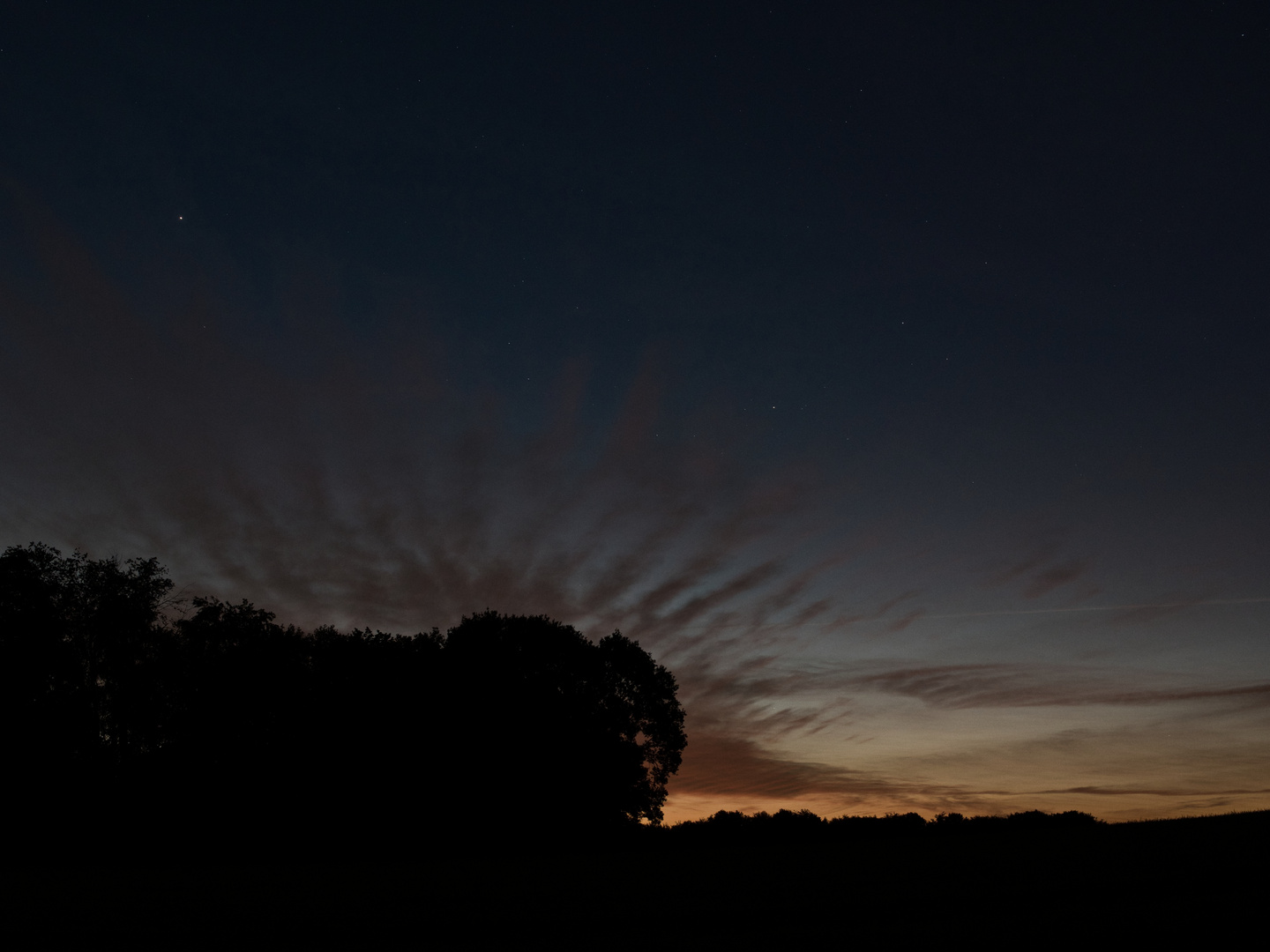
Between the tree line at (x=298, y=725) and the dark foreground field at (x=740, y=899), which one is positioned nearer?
the dark foreground field at (x=740, y=899)

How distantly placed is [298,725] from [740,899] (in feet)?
161

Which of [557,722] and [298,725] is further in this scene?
[298,725]

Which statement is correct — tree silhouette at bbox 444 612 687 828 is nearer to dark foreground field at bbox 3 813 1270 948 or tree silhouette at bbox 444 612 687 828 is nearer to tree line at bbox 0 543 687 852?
tree line at bbox 0 543 687 852

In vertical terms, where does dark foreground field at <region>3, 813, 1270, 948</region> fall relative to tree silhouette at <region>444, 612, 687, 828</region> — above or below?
below

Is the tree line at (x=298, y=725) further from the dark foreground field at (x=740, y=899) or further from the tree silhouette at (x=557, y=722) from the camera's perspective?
the dark foreground field at (x=740, y=899)

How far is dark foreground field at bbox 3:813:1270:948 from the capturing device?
1305 cm

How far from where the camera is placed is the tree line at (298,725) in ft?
166

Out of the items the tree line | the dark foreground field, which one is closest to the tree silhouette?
the tree line

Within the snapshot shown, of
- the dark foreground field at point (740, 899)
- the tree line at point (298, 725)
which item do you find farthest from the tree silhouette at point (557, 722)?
the dark foreground field at point (740, 899)

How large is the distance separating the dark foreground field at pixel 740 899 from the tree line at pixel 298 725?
24.1 meters

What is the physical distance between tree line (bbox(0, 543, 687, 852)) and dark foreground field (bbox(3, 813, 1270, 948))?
24061 millimetres

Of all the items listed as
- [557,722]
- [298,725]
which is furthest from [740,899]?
[298,725]

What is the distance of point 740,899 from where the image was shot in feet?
55.9

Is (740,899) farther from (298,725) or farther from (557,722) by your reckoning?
(298,725)
